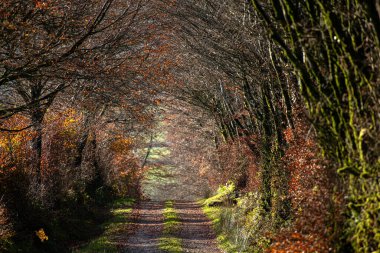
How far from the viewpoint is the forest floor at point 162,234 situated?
19.0 m

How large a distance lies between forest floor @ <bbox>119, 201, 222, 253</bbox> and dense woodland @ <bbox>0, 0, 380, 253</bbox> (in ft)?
3.94

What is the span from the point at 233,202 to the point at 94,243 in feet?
40.9

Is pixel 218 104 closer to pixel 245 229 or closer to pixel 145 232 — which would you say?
pixel 145 232

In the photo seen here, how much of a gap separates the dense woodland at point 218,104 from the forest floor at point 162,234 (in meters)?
1.20

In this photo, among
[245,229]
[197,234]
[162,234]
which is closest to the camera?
[245,229]

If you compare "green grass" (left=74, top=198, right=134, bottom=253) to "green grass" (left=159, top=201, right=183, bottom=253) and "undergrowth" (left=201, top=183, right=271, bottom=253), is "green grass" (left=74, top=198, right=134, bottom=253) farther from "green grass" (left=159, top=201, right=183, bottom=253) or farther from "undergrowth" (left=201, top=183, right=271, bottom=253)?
"undergrowth" (left=201, top=183, right=271, bottom=253)

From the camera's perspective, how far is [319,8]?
816cm

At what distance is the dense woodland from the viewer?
771 centimetres

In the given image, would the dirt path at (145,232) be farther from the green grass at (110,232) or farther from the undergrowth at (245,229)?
the undergrowth at (245,229)

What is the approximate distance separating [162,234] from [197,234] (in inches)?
61.0

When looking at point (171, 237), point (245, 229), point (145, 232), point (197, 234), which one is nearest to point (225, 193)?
point (197, 234)

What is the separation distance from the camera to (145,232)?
23938mm

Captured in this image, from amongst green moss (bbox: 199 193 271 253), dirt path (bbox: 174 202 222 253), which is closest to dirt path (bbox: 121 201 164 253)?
dirt path (bbox: 174 202 222 253)

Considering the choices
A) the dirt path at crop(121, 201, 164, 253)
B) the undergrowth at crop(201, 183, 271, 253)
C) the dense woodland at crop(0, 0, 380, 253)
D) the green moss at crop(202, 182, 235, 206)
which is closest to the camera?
the dense woodland at crop(0, 0, 380, 253)
